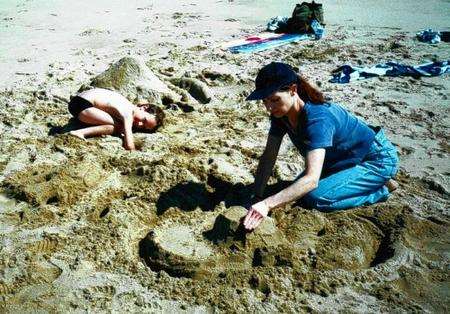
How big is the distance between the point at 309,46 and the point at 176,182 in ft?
17.5

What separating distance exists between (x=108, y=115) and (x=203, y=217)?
1.93 metres

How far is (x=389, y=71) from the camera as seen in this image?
19.7 feet

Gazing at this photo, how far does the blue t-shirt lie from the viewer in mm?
2482

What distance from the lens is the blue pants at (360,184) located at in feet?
9.51

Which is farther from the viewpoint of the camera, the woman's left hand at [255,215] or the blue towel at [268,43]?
the blue towel at [268,43]

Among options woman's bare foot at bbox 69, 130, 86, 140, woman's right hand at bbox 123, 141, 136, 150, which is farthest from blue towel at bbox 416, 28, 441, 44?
woman's bare foot at bbox 69, 130, 86, 140

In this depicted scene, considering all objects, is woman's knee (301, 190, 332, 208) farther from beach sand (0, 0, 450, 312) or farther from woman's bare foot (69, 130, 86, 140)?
woman's bare foot (69, 130, 86, 140)

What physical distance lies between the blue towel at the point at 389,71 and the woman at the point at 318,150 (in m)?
2.88

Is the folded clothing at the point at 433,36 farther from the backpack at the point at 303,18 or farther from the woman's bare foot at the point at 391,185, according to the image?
the woman's bare foot at the point at 391,185

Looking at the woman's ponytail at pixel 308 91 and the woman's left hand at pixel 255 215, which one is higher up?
the woman's ponytail at pixel 308 91

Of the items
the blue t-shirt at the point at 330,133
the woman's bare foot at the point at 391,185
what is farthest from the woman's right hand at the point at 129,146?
the woman's bare foot at the point at 391,185

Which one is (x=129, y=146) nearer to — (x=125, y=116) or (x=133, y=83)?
(x=125, y=116)

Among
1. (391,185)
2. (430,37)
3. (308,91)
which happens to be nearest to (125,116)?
(308,91)

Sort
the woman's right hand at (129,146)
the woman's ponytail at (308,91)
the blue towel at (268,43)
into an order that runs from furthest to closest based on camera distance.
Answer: the blue towel at (268,43) → the woman's right hand at (129,146) → the woman's ponytail at (308,91)
